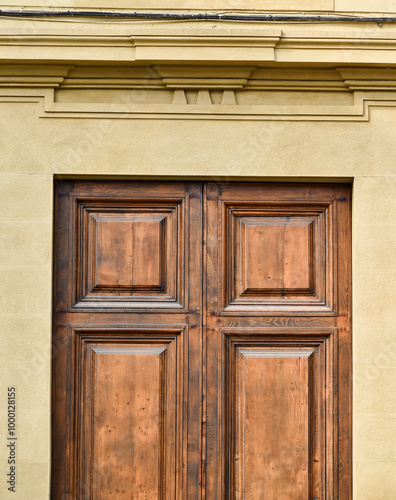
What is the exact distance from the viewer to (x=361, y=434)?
3596 mm

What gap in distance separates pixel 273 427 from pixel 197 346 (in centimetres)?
79

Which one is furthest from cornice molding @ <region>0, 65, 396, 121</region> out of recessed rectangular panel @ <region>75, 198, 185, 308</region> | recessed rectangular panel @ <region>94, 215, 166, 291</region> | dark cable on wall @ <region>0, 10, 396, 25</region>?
recessed rectangular panel @ <region>94, 215, 166, 291</region>

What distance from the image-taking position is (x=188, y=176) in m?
3.67

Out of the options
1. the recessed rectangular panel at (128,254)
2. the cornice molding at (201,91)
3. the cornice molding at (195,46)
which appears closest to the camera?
the cornice molding at (195,46)

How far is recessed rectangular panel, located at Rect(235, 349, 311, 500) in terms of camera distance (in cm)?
373

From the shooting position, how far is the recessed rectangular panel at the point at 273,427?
373 centimetres

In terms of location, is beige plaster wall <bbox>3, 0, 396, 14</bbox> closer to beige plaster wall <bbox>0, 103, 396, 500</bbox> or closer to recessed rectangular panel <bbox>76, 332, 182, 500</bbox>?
beige plaster wall <bbox>0, 103, 396, 500</bbox>

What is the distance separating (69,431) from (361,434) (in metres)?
2.05

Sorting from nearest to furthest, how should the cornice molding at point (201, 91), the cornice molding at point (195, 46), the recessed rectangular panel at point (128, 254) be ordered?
1. the cornice molding at point (195, 46)
2. the cornice molding at point (201, 91)
3. the recessed rectangular panel at point (128, 254)

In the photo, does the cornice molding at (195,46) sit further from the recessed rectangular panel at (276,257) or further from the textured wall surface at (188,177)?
the recessed rectangular panel at (276,257)

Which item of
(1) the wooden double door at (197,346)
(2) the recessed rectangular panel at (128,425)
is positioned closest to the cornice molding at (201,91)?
(1) the wooden double door at (197,346)

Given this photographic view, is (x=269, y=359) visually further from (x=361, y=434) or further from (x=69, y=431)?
(x=69, y=431)

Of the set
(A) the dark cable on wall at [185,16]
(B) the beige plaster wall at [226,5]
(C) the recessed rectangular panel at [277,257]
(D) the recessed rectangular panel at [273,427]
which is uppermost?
(B) the beige plaster wall at [226,5]

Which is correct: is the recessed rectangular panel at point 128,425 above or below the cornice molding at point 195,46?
below
